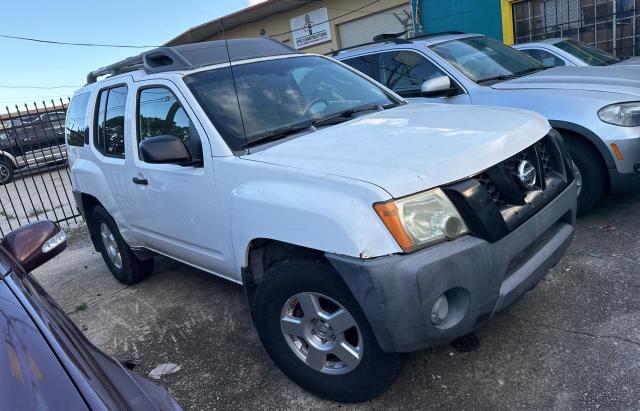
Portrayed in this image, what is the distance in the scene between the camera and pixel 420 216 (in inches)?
86.1

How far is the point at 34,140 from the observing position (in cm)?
1257

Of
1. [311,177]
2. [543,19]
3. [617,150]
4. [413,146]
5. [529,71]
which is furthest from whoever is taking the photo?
[543,19]

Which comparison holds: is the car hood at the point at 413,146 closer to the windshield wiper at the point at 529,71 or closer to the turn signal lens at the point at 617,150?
the turn signal lens at the point at 617,150

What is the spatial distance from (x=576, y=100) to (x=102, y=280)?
4.80 metres

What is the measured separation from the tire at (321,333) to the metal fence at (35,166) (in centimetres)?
581

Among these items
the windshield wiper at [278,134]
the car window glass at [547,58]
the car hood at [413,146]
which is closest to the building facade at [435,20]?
the car window glass at [547,58]

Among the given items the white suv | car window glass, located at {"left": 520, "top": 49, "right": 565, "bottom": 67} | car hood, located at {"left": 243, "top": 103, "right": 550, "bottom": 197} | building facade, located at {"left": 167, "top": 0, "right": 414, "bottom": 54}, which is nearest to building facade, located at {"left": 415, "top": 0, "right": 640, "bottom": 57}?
building facade, located at {"left": 167, "top": 0, "right": 414, "bottom": 54}

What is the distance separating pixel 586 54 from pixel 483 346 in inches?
255

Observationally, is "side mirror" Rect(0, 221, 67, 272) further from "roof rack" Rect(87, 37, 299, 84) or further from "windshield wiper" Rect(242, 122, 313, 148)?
"roof rack" Rect(87, 37, 299, 84)

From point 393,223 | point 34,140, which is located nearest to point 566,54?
point 393,223

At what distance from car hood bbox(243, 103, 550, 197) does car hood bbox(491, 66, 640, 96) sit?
69.3 inches

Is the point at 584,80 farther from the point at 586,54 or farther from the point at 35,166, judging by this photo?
the point at 35,166

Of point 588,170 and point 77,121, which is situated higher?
point 77,121

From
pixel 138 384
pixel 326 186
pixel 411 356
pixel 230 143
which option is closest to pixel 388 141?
pixel 326 186
